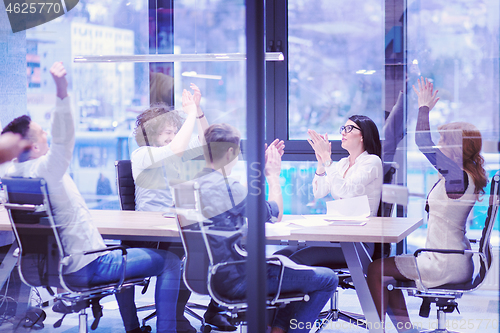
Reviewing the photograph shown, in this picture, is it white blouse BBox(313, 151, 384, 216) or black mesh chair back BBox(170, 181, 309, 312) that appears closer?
black mesh chair back BBox(170, 181, 309, 312)

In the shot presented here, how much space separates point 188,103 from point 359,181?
1.25 metres

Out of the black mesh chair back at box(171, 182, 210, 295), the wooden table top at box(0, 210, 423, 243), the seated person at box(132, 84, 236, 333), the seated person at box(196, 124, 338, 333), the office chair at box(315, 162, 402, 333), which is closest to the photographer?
the seated person at box(196, 124, 338, 333)

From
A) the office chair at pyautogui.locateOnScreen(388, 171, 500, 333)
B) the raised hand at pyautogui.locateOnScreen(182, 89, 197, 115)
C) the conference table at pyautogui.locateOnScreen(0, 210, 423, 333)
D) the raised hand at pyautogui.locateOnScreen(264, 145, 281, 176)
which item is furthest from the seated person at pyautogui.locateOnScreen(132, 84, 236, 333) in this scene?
the office chair at pyautogui.locateOnScreen(388, 171, 500, 333)

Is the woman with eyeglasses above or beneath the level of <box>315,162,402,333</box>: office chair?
above

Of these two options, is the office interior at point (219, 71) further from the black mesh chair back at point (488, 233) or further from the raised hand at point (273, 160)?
the raised hand at point (273, 160)

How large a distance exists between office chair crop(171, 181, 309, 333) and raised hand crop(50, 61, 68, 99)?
0.70 metres

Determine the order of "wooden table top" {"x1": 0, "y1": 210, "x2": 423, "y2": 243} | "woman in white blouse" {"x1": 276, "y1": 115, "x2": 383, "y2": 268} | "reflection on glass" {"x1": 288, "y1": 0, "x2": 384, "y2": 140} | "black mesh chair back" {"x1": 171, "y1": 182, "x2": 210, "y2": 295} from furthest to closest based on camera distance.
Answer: "reflection on glass" {"x1": 288, "y1": 0, "x2": 384, "y2": 140}
"woman in white blouse" {"x1": 276, "y1": 115, "x2": 383, "y2": 268}
"wooden table top" {"x1": 0, "y1": 210, "x2": 423, "y2": 243}
"black mesh chair back" {"x1": 171, "y1": 182, "x2": 210, "y2": 295}

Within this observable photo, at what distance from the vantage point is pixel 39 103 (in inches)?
88.4

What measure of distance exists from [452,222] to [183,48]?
220 centimetres

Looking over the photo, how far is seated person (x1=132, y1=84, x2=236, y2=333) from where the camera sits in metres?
2.66

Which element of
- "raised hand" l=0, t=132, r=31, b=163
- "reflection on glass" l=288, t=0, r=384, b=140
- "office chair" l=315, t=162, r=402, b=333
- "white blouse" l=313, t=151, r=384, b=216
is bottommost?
"office chair" l=315, t=162, r=402, b=333

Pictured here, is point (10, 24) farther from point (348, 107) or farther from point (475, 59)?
point (348, 107)

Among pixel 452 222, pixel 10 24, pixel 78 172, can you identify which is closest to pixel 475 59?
pixel 452 222

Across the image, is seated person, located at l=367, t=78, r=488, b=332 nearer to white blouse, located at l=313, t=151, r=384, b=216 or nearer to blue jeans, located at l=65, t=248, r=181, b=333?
white blouse, located at l=313, t=151, r=384, b=216
